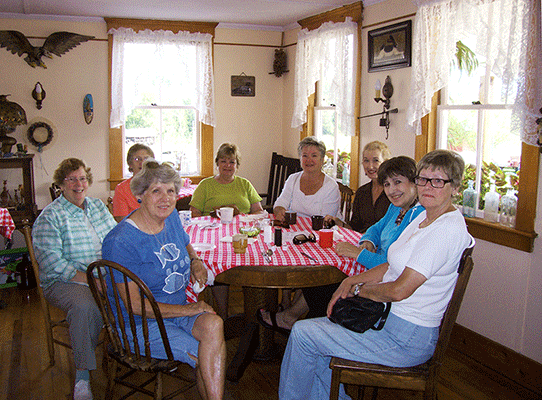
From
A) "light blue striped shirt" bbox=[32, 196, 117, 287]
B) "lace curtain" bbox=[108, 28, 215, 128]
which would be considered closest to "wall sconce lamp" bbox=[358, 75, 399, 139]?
"lace curtain" bbox=[108, 28, 215, 128]

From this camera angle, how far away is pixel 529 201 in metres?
2.81

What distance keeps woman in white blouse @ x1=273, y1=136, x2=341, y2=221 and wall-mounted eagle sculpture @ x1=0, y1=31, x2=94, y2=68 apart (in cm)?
281

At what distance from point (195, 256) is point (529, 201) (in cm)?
189

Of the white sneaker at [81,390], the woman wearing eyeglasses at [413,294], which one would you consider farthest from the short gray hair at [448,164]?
the white sneaker at [81,390]

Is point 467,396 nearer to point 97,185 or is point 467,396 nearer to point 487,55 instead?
point 487,55

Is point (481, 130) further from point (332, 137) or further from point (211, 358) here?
point (211, 358)

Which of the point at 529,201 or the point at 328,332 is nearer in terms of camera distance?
the point at 328,332

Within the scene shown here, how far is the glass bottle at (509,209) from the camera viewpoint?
2972mm

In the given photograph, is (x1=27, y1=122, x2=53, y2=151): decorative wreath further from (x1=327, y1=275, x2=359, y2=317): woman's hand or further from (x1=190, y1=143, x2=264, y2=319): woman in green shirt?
(x1=327, y1=275, x2=359, y2=317): woman's hand

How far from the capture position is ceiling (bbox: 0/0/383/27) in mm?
4371

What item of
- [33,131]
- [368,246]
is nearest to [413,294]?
[368,246]

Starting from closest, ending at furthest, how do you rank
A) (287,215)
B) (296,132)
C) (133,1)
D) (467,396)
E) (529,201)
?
(467,396), (529,201), (287,215), (133,1), (296,132)

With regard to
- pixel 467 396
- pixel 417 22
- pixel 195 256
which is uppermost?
pixel 417 22

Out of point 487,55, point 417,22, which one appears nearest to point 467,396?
point 487,55
